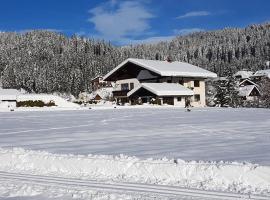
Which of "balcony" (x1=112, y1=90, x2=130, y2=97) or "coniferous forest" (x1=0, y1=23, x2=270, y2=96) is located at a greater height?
"coniferous forest" (x1=0, y1=23, x2=270, y2=96)

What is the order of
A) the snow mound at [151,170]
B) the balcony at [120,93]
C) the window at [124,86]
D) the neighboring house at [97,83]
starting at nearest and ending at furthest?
the snow mound at [151,170], the balcony at [120,93], the window at [124,86], the neighboring house at [97,83]

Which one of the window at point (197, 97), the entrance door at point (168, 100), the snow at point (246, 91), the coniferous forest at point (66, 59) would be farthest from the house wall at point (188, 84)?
the coniferous forest at point (66, 59)

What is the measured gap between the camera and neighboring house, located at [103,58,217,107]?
57.0 m

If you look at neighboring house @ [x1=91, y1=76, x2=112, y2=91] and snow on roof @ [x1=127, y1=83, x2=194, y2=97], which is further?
neighboring house @ [x1=91, y1=76, x2=112, y2=91]

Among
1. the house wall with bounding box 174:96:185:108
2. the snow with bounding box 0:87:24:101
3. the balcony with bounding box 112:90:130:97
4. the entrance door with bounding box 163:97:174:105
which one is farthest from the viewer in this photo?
the snow with bounding box 0:87:24:101

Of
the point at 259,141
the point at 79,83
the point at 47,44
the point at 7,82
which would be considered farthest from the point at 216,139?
the point at 47,44

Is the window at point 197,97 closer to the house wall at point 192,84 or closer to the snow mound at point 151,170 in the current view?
the house wall at point 192,84

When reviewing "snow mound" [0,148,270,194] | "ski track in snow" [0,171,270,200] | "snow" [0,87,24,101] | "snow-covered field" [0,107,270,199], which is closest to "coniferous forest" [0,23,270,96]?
"snow" [0,87,24,101]

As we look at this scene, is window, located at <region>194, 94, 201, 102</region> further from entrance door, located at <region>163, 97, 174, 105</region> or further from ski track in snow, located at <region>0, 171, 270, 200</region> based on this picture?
ski track in snow, located at <region>0, 171, 270, 200</region>

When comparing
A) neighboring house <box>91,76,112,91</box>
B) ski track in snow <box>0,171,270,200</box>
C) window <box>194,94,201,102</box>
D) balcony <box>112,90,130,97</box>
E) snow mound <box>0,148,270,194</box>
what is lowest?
ski track in snow <box>0,171,270,200</box>

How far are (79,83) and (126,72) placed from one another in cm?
7408

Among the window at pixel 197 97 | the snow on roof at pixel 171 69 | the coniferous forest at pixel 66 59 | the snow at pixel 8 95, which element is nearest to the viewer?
the snow on roof at pixel 171 69

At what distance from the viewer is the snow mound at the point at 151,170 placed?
7941 mm

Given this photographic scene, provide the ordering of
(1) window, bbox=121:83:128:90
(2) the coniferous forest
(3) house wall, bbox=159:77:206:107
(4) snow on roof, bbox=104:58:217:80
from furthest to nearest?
(2) the coniferous forest
(1) window, bbox=121:83:128:90
(3) house wall, bbox=159:77:206:107
(4) snow on roof, bbox=104:58:217:80
